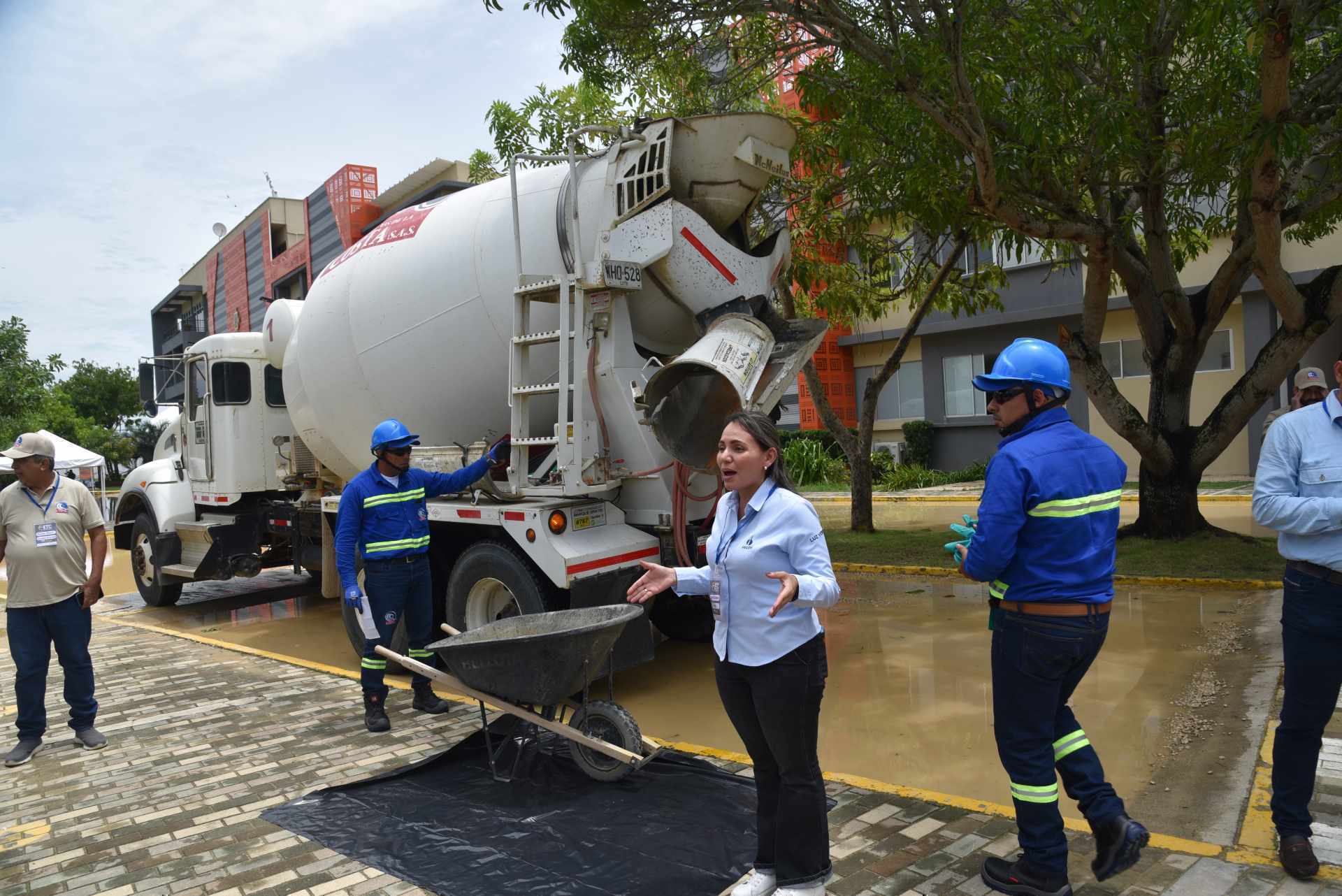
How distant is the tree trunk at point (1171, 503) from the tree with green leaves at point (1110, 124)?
2 centimetres

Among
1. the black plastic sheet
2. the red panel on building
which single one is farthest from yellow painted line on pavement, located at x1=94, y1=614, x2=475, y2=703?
the red panel on building

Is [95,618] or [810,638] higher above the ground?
[810,638]

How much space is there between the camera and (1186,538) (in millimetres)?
9914

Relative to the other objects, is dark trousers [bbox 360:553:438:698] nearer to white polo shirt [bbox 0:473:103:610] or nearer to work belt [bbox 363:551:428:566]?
work belt [bbox 363:551:428:566]

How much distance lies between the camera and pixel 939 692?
19.0ft

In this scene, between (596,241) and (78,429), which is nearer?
(596,241)

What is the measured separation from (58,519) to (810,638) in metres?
4.72

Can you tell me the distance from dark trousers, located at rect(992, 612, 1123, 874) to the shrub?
18147 millimetres

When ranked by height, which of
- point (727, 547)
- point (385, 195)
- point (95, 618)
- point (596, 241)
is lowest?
point (95, 618)

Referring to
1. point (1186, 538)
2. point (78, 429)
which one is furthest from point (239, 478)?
point (78, 429)

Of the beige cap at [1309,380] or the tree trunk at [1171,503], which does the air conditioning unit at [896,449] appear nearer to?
the tree trunk at [1171,503]

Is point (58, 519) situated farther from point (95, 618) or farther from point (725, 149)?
point (95, 618)

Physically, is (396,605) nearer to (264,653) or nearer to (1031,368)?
(264,653)

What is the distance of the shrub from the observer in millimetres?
20922
